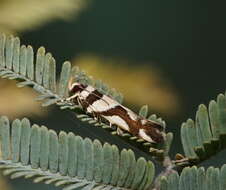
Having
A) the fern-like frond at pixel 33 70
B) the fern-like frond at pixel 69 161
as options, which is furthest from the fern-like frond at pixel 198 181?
the fern-like frond at pixel 33 70

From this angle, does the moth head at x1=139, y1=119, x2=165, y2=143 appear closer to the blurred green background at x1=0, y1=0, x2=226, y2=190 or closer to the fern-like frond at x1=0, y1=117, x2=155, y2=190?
the fern-like frond at x1=0, y1=117, x2=155, y2=190

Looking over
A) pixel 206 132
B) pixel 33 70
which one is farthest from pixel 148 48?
pixel 206 132

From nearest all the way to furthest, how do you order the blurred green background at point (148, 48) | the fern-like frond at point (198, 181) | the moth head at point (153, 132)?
1. the fern-like frond at point (198, 181)
2. the moth head at point (153, 132)
3. the blurred green background at point (148, 48)

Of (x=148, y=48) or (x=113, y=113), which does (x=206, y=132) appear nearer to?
(x=113, y=113)

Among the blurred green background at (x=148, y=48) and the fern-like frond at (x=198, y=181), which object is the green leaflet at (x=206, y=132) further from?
the blurred green background at (x=148, y=48)

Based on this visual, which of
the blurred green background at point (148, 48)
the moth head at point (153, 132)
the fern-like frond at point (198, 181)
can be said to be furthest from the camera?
the blurred green background at point (148, 48)

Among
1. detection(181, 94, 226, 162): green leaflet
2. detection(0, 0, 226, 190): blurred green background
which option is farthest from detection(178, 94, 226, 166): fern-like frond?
detection(0, 0, 226, 190): blurred green background

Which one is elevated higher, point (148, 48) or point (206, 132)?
point (148, 48)
